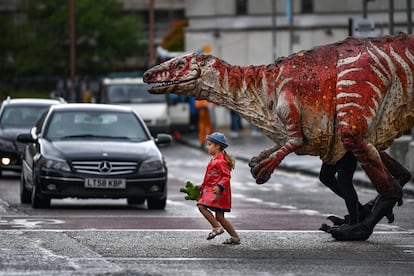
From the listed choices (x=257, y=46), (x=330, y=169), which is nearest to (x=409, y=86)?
(x=330, y=169)

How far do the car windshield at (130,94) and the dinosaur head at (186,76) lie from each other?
3502 cm

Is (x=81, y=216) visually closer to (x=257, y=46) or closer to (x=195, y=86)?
(x=195, y=86)

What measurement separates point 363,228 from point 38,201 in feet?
22.9

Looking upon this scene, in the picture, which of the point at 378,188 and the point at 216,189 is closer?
the point at 216,189

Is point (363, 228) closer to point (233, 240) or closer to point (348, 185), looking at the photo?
point (348, 185)

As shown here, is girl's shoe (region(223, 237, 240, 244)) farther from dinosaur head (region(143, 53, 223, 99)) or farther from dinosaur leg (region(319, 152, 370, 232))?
dinosaur head (region(143, 53, 223, 99))

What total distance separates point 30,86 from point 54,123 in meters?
94.3

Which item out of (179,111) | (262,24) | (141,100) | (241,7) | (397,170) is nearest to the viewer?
(397,170)

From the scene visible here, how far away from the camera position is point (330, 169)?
18.1 m

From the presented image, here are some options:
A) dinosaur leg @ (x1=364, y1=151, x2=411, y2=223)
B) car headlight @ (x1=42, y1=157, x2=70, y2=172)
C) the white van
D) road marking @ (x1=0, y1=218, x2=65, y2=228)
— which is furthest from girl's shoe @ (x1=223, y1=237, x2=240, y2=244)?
the white van

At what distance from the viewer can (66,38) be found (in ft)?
352

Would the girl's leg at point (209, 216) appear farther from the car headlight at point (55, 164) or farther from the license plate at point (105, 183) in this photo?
the car headlight at point (55, 164)

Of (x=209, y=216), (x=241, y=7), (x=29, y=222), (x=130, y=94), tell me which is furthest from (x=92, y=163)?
(x=241, y=7)

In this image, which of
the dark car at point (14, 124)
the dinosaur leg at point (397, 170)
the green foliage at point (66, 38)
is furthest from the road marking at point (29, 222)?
the green foliage at point (66, 38)
